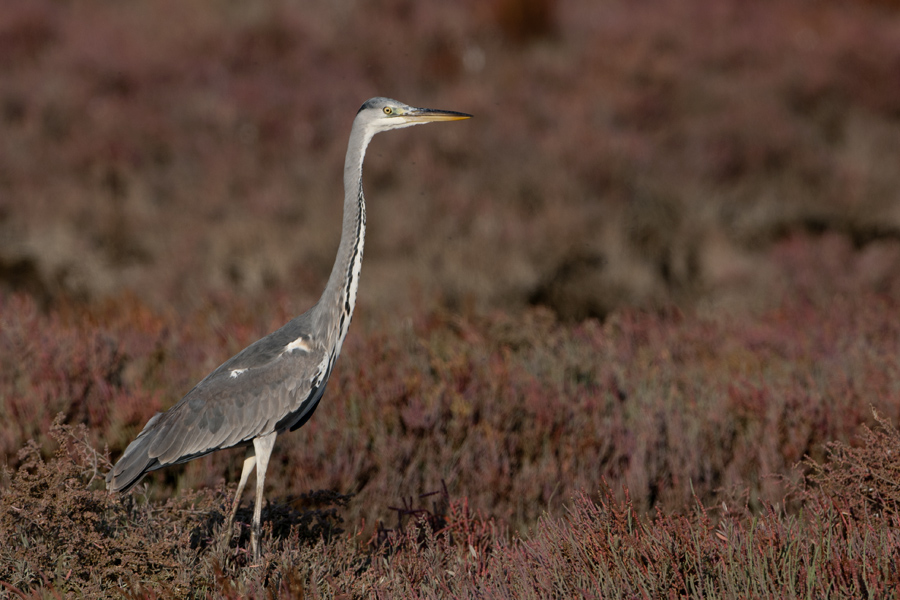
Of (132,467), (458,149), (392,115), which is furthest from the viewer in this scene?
(458,149)

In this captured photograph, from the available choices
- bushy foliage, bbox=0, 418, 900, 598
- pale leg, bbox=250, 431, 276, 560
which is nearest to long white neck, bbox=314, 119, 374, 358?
pale leg, bbox=250, 431, 276, 560

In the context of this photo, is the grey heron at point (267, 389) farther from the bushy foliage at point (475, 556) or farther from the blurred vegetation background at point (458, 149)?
the blurred vegetation background at point (458, 149)

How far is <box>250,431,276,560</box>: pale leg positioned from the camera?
132 inches

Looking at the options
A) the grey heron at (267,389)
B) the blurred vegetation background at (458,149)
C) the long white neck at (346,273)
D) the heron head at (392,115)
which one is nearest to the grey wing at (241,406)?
the grey heron at (267,389)

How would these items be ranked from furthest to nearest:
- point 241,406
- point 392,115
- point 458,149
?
point 458,149
point 392,115
point 241,406

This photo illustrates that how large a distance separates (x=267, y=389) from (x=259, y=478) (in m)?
0.37

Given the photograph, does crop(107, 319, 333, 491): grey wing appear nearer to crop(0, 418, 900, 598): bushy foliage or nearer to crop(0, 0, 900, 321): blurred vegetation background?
crop(0, 418, 900, 598): bushy foliage

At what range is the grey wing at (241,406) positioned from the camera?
355 cm

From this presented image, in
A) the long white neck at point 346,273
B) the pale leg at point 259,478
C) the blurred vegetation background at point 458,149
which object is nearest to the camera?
the pale leg at point 259,478

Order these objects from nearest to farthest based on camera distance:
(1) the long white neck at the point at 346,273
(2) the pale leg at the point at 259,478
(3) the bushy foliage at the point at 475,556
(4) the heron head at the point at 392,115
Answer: (3) the bushy foliage at the point at 475,556, (2) the pale leg at the point at 259,478, (1) the long white neck at the point at 346,273, (4) the heron head at the point at 392,115

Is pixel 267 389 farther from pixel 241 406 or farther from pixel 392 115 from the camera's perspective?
pixel 392 115

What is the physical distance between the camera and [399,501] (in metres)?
4.55

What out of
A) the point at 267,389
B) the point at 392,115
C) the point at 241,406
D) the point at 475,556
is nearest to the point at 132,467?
the point at 241,406

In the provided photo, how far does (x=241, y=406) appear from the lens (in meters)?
3.62
